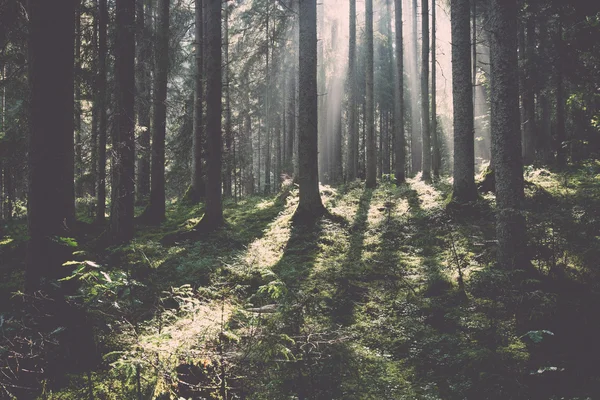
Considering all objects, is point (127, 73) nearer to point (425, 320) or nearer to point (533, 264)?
point (425, 320)

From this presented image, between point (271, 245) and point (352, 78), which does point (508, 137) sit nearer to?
point (271, 245)

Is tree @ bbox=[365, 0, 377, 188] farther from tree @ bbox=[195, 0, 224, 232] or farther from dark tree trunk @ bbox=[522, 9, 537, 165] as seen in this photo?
tree @ bbox=[195, 0, 224, 232]

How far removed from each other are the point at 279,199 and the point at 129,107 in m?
8.17

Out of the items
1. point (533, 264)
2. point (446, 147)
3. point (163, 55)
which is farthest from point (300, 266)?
point (446, 147)

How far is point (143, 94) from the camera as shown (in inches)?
459

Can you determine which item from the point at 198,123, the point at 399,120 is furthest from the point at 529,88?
the point at 198,123

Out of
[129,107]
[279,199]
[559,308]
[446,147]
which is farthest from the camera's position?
[446,147]

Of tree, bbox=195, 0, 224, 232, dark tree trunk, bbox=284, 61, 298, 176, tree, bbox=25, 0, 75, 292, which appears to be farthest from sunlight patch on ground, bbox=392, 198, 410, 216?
dark tree trunk, bbox=284, 61, 298, 176

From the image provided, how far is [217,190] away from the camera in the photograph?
11125 millimetres

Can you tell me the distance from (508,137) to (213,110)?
26.0 ft

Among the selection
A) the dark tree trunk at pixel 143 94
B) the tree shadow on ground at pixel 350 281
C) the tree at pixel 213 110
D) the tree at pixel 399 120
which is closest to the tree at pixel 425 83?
the tree at pixel 399 120

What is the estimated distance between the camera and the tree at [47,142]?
4137 mm

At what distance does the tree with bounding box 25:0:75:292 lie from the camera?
4.14m

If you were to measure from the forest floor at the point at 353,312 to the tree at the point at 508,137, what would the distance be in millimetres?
671
